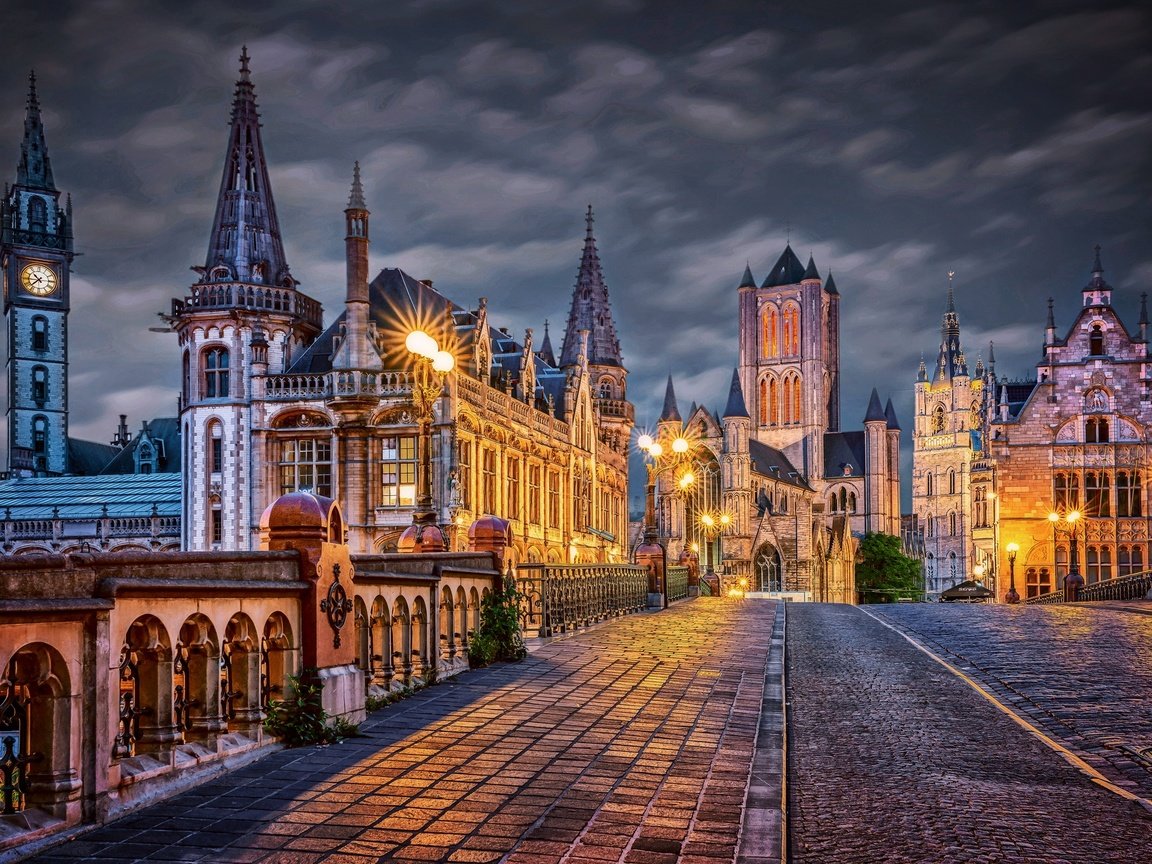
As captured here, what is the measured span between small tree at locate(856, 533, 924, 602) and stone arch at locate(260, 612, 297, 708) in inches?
4888

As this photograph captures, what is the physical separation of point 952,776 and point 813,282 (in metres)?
141

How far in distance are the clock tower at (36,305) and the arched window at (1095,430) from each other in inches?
2755

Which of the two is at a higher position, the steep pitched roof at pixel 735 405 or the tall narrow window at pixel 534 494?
the steep pitched roof at pixel 735 405

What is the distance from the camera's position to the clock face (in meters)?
95.2

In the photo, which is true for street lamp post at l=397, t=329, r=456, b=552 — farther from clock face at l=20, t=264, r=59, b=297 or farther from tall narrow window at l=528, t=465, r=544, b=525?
clock face at l=20, t=264, r=59, b=297

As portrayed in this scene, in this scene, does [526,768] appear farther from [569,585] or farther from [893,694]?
[569,585]

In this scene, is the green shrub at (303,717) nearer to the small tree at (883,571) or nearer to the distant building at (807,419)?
the distant building at (807,419)

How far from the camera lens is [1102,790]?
777 cm

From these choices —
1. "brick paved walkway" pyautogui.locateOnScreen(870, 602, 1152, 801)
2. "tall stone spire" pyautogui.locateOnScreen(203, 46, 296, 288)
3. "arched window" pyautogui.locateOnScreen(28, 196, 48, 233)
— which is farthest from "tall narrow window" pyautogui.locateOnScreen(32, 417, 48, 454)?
"brick paved walkway" pyautogui.locateOnScreen(870, 602, 1152, 801)

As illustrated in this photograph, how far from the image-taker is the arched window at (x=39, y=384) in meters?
94.3

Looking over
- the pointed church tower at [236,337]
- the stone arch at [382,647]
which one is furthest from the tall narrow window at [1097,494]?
the stone arch at [382,647]

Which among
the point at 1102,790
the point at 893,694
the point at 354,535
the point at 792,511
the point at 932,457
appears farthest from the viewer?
the point at 932,457

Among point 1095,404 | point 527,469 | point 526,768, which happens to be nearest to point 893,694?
point 526,768

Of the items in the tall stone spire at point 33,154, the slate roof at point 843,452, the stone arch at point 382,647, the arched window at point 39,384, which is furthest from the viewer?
the slate roof at point 843,452
